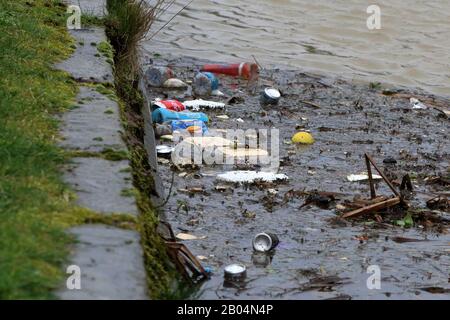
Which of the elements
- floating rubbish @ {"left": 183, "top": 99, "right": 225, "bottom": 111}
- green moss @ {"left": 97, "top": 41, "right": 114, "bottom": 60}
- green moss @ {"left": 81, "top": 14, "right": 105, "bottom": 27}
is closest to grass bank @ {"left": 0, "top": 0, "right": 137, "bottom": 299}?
green moss @ {"left": 97, "top": 41, "right": 114, "bottom": 60}

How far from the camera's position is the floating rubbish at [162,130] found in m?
6.30

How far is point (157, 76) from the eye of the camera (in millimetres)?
7812

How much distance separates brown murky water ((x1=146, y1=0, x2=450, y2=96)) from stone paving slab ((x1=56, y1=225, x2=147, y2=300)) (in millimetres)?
6164

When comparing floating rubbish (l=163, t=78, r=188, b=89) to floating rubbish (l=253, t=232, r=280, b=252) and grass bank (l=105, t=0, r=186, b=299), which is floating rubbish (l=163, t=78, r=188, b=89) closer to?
grass bank (l=105, t=0, r=186, b=299)

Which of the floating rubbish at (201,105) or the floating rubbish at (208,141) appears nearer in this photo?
the floating rubbish at (208,141)

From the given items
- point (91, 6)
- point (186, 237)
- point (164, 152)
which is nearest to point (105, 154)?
point (186, 237)

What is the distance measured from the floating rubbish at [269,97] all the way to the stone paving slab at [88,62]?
6.13ft

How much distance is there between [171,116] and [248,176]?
1237mm

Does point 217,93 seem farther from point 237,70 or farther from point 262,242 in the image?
point 262,242

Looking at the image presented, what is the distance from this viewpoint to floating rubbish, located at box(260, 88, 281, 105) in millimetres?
7485

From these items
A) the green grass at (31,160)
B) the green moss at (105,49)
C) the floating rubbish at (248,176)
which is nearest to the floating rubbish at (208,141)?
the floating rubbish at (248,176)

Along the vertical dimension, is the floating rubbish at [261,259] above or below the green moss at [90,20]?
below

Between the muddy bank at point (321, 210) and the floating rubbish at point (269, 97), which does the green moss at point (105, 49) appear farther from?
the floating rubbish at point (269, 97)
